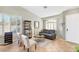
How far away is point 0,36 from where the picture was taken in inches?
102

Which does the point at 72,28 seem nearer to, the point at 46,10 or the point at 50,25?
the point at 50,25

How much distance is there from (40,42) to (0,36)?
0.93 metres

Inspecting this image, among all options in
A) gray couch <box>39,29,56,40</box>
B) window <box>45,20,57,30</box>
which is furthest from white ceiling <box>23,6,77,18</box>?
gray couch <box>39,29,56,40</box>

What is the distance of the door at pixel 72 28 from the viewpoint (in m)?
2.60

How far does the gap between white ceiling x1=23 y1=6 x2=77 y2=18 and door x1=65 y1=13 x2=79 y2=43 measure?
0.22 m

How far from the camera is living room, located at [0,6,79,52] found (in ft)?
8.49

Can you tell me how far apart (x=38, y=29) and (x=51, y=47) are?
0.53 metres

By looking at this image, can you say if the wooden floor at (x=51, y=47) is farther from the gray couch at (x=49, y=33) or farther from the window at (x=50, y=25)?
the window at (x=50, y=25)

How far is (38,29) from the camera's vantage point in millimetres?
2768

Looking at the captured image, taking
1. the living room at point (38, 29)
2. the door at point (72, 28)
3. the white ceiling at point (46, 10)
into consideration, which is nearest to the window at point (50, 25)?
the living room at point (38, 29)
